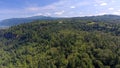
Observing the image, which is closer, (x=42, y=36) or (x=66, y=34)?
(x=66, y=34)

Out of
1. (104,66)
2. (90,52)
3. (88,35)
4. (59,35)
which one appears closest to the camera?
(104,66)

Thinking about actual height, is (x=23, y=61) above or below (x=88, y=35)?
below

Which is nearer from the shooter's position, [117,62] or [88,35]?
[117,62]

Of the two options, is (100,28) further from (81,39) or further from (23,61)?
(23,61)

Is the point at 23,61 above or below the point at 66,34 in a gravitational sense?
below

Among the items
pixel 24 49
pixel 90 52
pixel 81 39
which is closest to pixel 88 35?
pixel 81 39

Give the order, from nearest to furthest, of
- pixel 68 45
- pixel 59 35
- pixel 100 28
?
pixel 68 45
pixel 59 35
pixel 100 28

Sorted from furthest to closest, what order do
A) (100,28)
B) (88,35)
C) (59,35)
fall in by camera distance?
(100,28) → (59,35) → (88,35)

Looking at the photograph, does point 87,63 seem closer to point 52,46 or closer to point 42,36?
point 52,46

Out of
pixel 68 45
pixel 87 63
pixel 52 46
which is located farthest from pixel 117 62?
pixel 52 46
